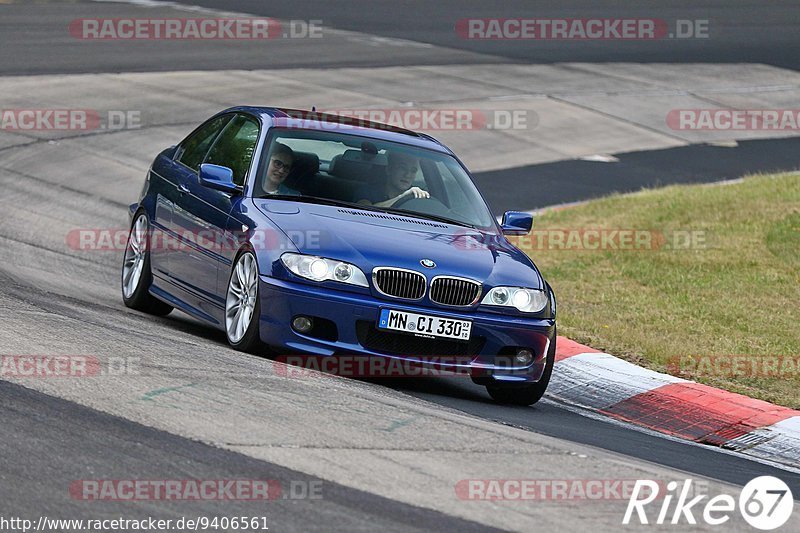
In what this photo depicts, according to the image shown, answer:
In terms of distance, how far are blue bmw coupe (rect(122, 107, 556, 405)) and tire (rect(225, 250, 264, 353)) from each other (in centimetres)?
1

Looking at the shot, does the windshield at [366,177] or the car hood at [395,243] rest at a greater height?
the windshield at [366,177]

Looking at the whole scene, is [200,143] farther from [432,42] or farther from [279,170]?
[432,42]

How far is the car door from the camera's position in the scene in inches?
359

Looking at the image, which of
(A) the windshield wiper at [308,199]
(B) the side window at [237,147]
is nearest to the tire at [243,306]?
(A) the windshield wiper at [308,199]

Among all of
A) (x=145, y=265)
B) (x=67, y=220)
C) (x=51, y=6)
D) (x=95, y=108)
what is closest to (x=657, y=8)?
(x=51, y=6)

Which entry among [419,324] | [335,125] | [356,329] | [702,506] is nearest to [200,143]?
[335,125]

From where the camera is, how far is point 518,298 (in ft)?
28.0

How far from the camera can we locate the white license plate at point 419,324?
8172 mm

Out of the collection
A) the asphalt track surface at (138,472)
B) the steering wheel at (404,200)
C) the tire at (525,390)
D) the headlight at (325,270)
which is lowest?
the tire at (525,390)

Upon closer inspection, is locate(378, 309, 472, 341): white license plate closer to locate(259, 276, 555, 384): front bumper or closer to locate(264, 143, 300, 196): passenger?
locate(259, 276, 555, 384): front bumper

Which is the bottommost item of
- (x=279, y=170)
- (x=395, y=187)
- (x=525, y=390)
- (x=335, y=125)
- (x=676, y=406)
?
(x=676, y=406)

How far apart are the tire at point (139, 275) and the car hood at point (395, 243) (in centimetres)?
177

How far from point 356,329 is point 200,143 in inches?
111

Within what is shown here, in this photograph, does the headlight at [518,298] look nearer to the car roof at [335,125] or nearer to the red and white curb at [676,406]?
the red and white curb at [676,406]
